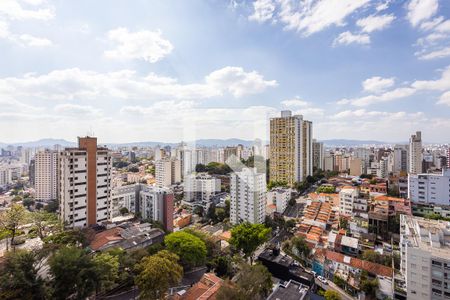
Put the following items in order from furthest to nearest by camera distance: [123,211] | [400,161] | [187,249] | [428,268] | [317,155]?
[317,155]
[400,161]
[123,211]
[187,249]
[428,268]

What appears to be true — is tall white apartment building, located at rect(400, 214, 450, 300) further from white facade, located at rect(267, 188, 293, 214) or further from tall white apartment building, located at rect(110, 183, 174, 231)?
tall white apartment building, located at rect(110, 183, 174, 231)

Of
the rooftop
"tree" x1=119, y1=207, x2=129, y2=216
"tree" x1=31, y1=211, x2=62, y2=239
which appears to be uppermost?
"tree" x1=31, y1=211, x2=62, y2=239

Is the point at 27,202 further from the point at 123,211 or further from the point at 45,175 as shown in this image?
the point at 123,211

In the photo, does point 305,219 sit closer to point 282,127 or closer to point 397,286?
point 397,286

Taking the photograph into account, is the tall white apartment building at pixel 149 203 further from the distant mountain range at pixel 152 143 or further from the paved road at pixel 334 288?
the paved road at pixel 334 288

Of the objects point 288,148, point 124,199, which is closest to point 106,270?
point 124,199

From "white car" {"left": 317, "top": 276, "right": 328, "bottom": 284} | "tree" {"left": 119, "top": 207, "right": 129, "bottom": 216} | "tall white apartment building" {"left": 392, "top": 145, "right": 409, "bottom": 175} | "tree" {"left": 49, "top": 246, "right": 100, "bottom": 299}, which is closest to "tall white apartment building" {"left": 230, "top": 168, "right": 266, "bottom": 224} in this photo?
"white car" {"left": 317, "top": 276, "right": 328, "bottom": 284}
